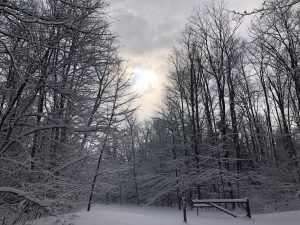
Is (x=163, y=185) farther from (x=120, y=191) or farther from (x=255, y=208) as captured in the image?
(x=120, y=191)

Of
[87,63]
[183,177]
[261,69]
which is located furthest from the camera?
[261,69]

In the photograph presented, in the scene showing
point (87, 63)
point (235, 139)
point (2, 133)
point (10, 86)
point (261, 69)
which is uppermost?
point (261, 69)

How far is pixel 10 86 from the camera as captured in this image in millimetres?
10281

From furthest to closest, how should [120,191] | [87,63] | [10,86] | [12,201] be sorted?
[120,191], [87,63], [10,86], [12,201]

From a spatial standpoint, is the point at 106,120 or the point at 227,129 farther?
the point at 227,129

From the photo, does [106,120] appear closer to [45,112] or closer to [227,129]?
[45,112]

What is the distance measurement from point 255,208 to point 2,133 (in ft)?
66.9

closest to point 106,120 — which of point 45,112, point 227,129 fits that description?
point 45,112

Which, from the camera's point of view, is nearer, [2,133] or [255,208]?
[2,133]

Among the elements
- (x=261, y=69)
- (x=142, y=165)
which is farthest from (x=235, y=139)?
(x=142, y=165)

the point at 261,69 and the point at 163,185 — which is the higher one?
the point at 261,69

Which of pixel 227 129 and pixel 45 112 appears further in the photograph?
pixel 227 129

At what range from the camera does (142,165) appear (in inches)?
1839

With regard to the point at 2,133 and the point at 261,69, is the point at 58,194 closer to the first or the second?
the point at 2,133
